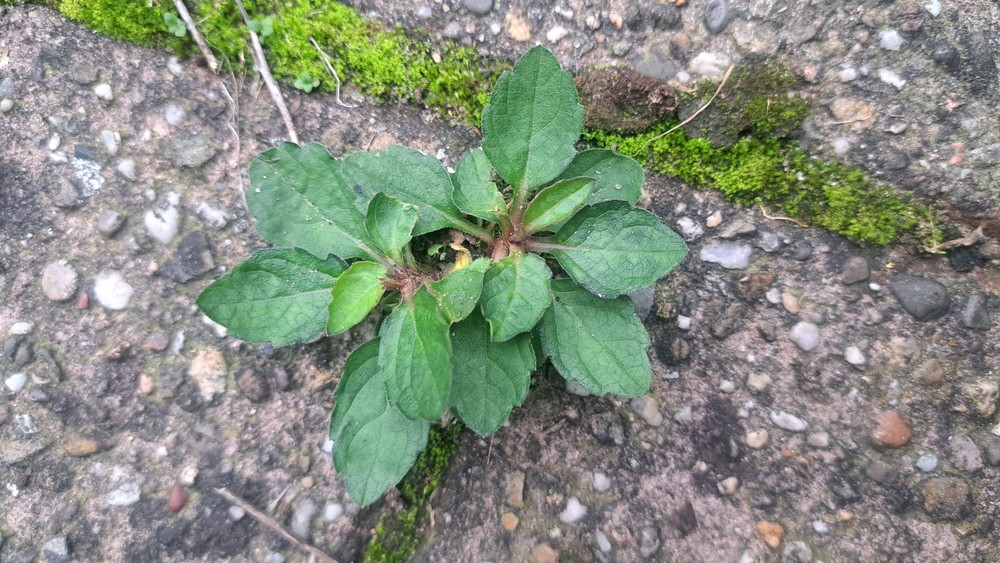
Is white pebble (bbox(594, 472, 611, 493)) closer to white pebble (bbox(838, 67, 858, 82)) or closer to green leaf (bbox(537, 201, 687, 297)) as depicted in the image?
green leaf (bbox(537, 201, 687, 297))

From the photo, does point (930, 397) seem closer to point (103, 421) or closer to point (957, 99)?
point (957, 99)

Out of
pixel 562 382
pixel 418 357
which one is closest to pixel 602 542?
pixel 562 382

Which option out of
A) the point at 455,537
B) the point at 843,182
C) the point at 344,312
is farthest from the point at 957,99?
the point at 455,537

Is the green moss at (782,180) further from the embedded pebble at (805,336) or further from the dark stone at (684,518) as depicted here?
the dark stone at (684,518)

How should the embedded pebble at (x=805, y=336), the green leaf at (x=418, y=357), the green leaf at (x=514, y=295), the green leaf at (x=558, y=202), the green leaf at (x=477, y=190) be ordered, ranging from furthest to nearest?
the embedded pebble at (x=805, y=336) → the green leaf at (x=477, y=190) → the green leaf at (x=558, y=202) → the green leaf at (x=514, y=295) → the green leaf at (x=418, y=357)

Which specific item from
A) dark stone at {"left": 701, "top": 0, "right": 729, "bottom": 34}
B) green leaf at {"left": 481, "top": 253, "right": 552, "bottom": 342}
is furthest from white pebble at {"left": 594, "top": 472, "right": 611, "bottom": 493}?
dark stone at {"left": 701, "top": 0, "right": 729, "bottom": 34}

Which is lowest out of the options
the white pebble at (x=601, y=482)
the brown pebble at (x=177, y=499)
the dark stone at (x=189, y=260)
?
the brown pebble at (x=177, y=499)

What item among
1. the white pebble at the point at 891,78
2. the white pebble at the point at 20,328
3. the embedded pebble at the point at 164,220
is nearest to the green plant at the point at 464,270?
the embedded pebble at the point at 164,220
